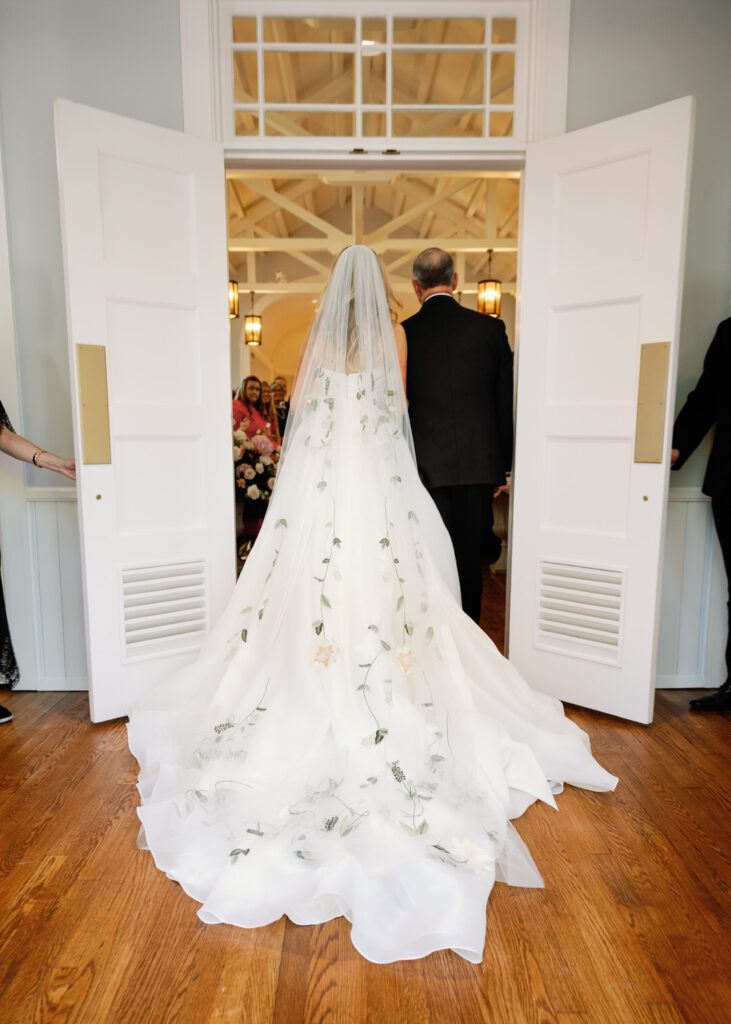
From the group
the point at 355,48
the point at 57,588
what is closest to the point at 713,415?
the point at 355,48

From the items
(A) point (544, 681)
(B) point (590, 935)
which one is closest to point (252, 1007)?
(B) point (590, 935)

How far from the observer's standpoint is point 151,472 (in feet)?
8.44

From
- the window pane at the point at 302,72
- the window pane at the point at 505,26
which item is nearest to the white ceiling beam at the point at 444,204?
the window pane at the point at 302,72

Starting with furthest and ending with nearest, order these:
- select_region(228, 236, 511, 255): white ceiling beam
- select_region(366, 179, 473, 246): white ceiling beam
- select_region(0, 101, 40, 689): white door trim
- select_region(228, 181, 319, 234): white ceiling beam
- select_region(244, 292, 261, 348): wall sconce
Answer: select_region(244, 292, 261, 348): wall sconce
select_region(228, 181, 319, 234): white ceiling beam
select_region(228, 236, 511, 255): white ceiling beam
select_region(366, 179, 473, 246): white ceiling beam
select_region(0, 101, 40, 689): white door trim

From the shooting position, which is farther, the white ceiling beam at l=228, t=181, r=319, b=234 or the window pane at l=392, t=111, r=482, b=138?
the white ceiling beam at l=228, t=181, r=319, b=234

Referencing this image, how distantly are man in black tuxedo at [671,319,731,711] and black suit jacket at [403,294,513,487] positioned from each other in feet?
2.55

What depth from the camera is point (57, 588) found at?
9.21 feet

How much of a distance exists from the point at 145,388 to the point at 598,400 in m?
1.83

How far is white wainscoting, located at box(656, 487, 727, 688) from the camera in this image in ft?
9.27

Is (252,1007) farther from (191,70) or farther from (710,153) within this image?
(710,153)

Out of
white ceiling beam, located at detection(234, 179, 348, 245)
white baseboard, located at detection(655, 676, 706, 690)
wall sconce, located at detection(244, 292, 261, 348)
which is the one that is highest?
white ceiling beam, located at detection(234, 179, 348, 245)

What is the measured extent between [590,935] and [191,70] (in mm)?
3250

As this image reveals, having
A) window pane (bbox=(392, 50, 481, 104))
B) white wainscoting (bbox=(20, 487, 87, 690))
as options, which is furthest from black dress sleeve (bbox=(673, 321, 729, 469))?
white wainscoting (bbox=(20, 487, 87, 690))

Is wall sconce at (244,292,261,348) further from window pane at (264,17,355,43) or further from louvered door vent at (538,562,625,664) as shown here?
louvered door vent at (538,562,625,664)
